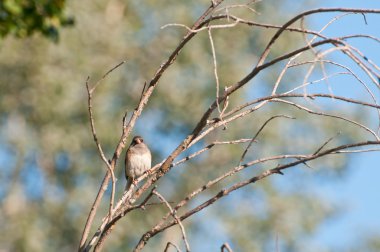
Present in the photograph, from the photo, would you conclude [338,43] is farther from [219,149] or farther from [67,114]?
[219,149]

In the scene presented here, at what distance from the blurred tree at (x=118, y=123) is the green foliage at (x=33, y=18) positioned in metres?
9.21

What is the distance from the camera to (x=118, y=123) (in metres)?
17.2

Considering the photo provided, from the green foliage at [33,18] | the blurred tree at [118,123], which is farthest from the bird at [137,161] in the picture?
the blurred tree at [118,123]

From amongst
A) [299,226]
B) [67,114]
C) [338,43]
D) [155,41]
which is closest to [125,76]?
[155,41]

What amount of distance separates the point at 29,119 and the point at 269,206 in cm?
536

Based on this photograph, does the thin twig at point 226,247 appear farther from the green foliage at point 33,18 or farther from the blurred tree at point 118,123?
the blurred tree at point 118,123

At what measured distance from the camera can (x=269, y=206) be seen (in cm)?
1917

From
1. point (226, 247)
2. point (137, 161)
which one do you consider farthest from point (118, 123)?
point (226, 247)

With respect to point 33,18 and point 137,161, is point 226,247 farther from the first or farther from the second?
point 137,161

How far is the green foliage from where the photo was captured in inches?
256

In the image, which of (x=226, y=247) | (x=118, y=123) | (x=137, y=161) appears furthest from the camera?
(x=118, y=123)

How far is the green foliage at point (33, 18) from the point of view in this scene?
650 centimetres

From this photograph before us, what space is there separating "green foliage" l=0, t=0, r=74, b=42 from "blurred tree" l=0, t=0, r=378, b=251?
9207 mm

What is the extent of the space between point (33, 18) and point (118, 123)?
1054 centimetres
